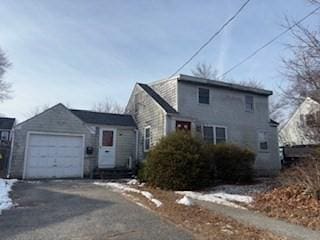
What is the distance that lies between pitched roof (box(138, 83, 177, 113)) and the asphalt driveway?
780 centimetres

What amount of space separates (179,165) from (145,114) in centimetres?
722

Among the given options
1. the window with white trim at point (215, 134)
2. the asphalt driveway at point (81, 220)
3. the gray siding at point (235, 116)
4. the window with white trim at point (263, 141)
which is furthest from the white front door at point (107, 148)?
the window with white trim at point (263, 141)

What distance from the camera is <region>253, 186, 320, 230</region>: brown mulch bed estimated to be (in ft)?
23.5

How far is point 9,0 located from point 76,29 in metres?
3.37

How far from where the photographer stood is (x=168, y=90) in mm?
17844

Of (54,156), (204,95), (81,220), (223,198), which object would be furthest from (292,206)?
(54,156)

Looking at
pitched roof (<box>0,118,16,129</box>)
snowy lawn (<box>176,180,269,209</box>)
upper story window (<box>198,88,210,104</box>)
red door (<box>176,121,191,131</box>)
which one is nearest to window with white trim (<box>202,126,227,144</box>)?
red door (<box>176,121,191,131</box>)

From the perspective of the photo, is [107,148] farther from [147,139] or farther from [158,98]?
[158,98]

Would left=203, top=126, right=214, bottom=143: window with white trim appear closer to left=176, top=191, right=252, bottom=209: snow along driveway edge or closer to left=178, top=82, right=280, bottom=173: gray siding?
left=178, top=82, right=280, bottom=173: gray siding

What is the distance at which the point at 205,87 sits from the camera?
1802 cm

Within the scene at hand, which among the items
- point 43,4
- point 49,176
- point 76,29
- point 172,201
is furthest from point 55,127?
point 172,201

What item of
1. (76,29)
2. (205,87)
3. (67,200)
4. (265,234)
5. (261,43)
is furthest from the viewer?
(205,87)

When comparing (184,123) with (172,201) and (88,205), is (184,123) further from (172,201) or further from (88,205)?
(88,205)

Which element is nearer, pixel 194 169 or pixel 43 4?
pixel 43 4
